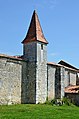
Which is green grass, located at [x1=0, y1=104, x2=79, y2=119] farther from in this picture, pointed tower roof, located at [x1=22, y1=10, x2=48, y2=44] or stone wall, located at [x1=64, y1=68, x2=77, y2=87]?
stone wall, located at [x1=64, y1=68, x2=77, y2=87]

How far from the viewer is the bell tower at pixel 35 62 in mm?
35969

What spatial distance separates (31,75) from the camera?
119 feet

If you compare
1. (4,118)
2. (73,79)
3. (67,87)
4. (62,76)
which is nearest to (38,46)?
(62,76)

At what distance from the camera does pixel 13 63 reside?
1344 inches

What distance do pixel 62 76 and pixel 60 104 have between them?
6.68 meters

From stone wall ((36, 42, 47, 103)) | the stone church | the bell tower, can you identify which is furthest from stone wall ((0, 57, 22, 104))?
stone wall ((36, 42, 47, 103))

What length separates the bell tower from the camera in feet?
118

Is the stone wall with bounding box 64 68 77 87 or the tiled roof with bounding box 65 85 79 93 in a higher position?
the stone wall with bounding box 64 68 77 87

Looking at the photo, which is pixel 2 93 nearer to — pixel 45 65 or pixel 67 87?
pixel 45 65

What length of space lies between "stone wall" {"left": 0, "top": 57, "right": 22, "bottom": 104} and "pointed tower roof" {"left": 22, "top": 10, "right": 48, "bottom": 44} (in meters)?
3.79

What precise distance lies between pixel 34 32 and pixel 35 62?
13.1 ft

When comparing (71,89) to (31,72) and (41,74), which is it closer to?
(41,74)

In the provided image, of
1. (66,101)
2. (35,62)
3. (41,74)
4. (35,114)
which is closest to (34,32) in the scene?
(35,62)

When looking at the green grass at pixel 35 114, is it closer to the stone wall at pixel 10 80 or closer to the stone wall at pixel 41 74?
the stone wall at pixel 10 80
